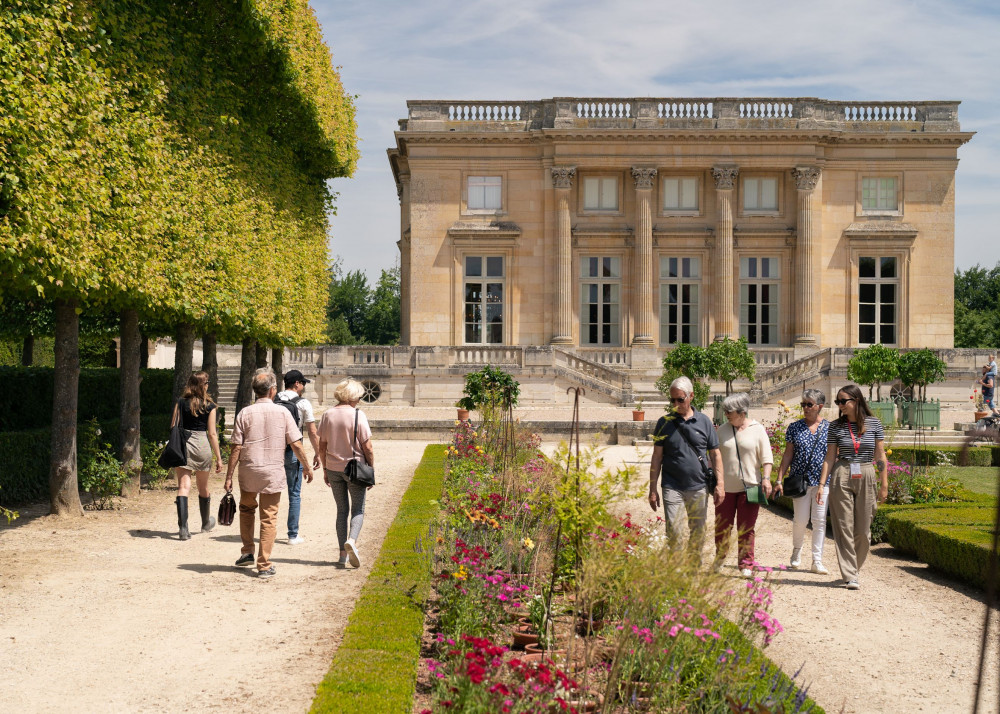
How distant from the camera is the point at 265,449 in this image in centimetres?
848

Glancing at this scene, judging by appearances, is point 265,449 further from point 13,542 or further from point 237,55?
point 237,55

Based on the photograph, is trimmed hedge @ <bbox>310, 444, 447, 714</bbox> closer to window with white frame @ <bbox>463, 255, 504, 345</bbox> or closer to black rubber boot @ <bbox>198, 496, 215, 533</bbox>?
black rubber boot @ <bbox>198, 496, 215, 533</bbox>

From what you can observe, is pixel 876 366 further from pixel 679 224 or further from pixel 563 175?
pixel 563 175

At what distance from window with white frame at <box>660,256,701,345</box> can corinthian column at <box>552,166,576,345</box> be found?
12.4 ft

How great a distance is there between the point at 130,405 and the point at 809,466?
30.0 ft

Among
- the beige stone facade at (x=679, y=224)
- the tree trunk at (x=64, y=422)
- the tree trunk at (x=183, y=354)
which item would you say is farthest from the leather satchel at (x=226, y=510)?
the beige stone facade at (x=679, y=224)

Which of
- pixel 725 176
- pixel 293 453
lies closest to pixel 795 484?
pixel 293 453

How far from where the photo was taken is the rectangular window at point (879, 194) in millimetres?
35844

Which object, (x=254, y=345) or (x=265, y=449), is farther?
(x=254, y=345)

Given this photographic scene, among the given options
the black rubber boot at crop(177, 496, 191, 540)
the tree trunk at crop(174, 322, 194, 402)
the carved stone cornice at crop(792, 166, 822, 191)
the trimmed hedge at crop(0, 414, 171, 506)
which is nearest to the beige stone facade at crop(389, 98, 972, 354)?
the carved stone cornice at crop(792, 166, 822, 191)

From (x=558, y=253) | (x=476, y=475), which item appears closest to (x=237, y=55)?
(x=476, y=475)

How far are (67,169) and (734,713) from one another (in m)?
8.85

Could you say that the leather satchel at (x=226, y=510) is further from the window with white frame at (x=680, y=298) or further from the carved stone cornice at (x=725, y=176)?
the carved stone cornice at (x=725, y=176)

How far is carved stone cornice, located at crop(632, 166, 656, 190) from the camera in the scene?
3509 centimetres
